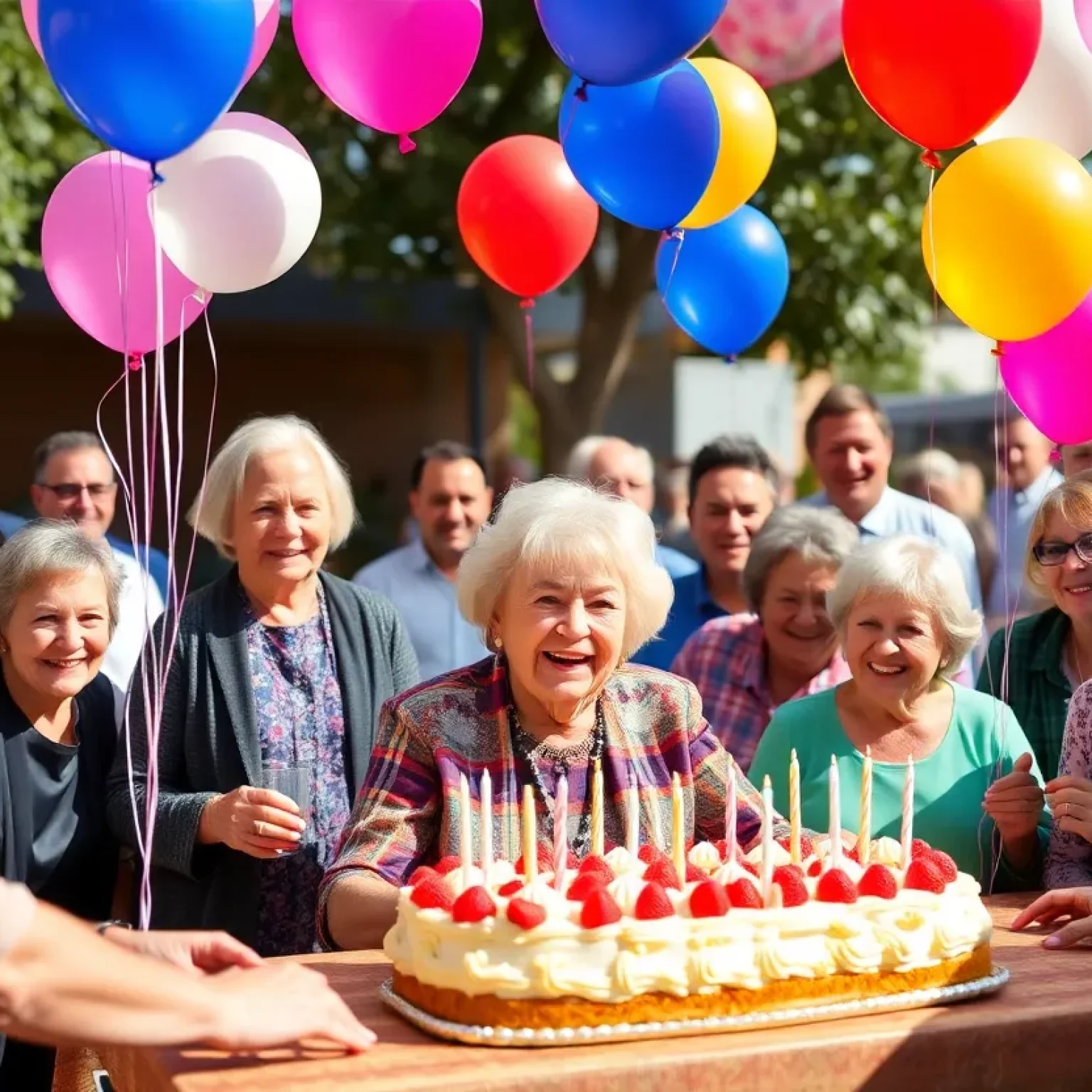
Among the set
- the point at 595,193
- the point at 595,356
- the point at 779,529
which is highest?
the point at 595,356

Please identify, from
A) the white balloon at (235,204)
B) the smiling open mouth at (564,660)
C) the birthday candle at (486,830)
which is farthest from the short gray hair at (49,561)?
the birthday candle at (486,830)

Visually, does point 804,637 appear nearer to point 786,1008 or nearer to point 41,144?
point 786,1008

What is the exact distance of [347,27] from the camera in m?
4.10

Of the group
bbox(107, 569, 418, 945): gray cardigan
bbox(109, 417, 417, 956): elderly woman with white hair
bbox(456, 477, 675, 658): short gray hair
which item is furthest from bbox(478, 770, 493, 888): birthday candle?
bbox(107, 569, 418, 945): gray cardigan

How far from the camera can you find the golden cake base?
2445 mm

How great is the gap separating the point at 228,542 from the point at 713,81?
7.11 feet

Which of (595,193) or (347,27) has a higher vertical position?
(347,27)

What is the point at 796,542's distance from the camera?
4598mm

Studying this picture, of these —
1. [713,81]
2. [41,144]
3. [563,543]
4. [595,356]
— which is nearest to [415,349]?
[595,356]

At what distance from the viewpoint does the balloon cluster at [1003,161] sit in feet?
12.6

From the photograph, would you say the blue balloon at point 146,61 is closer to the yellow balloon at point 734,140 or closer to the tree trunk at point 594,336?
the yellow balloon at point 734,140

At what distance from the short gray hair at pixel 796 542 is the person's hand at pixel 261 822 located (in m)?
1.85

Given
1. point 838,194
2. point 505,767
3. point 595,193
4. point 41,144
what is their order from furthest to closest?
point 838,194
point 41,144
point 595,193
point 505,767

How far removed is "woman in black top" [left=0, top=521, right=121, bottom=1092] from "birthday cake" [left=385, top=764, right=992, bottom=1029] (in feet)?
4.12
